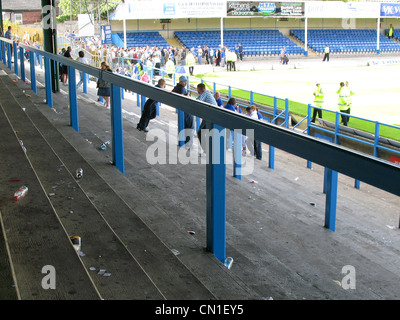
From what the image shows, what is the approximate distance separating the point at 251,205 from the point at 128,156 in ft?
7.10

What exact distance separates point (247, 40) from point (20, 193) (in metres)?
48.2

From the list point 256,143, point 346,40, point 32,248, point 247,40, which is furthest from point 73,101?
point 346,40

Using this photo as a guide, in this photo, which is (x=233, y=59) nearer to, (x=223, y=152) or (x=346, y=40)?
(x=346, y=40)

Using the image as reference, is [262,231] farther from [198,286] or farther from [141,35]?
[141,35]

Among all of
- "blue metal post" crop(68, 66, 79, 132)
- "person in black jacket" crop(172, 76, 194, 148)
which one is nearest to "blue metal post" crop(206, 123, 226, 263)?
"blue metal post" crop(68, 66, 79, 132)

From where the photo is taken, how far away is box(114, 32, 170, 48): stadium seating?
A: 45.8 metres

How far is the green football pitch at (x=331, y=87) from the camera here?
20.2 metres

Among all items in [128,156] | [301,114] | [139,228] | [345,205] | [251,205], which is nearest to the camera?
[139,228]

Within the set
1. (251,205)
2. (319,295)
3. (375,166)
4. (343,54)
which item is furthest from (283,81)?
(375,166)

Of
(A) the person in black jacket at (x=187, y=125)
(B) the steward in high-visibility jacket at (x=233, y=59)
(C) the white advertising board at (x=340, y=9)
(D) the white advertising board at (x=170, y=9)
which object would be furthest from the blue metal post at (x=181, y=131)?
(C) the white advertising board at (x=340, y=9)

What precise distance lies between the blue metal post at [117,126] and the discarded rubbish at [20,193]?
4.60 ft

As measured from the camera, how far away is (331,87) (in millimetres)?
29812

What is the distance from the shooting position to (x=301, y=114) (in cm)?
1995

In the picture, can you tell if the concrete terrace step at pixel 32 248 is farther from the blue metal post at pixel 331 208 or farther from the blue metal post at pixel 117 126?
the blue metal post at pixel 331 208
